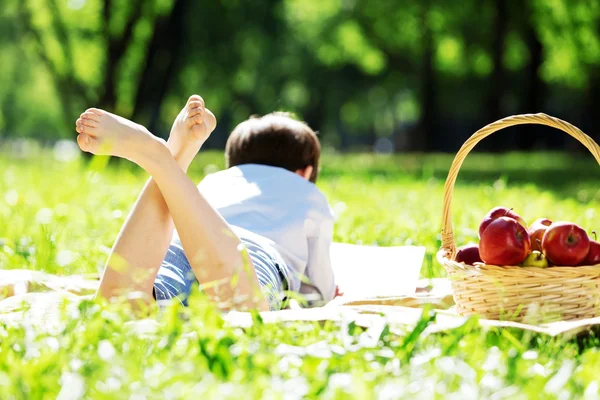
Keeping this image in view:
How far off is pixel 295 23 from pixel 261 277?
77.8ft

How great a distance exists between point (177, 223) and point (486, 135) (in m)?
1.21

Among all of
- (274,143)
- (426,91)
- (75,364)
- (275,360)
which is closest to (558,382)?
(275,360)

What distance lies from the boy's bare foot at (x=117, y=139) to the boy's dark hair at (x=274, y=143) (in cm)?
106

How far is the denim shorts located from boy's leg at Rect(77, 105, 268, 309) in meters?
0.13

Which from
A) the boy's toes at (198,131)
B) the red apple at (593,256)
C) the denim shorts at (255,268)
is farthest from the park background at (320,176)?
the red apple at (593,256)

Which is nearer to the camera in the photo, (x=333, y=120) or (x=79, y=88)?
(x=79, y=88)

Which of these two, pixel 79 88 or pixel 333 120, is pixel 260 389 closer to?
pixel 79 88

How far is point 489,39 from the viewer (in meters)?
22.3

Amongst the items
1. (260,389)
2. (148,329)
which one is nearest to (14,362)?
(148,329)

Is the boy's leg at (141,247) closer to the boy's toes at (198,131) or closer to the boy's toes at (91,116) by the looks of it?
the boy's toes at (91,116)

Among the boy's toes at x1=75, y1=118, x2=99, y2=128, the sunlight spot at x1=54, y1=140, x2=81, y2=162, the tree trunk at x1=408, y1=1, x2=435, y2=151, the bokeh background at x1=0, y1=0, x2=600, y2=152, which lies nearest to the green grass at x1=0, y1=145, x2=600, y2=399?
the boy's toes at x1=75, y1=118, x2=99, y2=128

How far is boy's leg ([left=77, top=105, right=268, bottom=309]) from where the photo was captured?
2812mm

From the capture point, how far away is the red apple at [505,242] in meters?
2.89

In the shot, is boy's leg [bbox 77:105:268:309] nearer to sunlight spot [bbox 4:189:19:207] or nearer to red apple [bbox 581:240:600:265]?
red apple [bbox 581:240:600:265]
